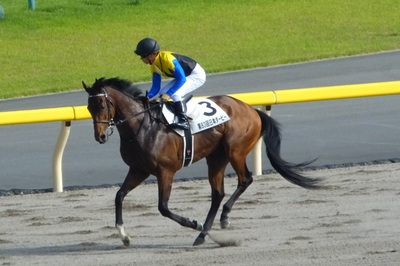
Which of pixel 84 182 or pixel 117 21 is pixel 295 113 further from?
pixel 117 21

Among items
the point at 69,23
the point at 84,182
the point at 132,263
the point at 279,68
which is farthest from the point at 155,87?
the point at 69,23

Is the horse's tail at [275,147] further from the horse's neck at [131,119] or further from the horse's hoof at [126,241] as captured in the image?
the horse's hoof at [126,241]

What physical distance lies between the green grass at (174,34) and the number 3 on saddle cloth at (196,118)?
1056 cm

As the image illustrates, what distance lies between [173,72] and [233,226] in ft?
4.95

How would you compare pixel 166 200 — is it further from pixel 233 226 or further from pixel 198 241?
pixel 233 226

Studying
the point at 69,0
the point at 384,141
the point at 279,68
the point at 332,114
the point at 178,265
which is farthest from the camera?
the point at 69,0

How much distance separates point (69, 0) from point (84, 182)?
16.0m

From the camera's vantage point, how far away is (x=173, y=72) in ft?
31.4

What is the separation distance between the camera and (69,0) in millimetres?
28281

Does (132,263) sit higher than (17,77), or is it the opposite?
(132,263)

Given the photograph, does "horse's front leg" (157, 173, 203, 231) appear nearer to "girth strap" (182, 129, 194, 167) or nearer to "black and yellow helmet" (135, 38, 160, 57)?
"girth strap" (182, 129, 194, 167)

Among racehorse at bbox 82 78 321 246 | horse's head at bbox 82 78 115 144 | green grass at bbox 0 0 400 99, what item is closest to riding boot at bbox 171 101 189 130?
racehorse at bbox 82 78 321 246

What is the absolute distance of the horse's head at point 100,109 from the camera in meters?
8.89

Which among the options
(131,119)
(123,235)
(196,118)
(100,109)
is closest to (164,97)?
(196,118)
